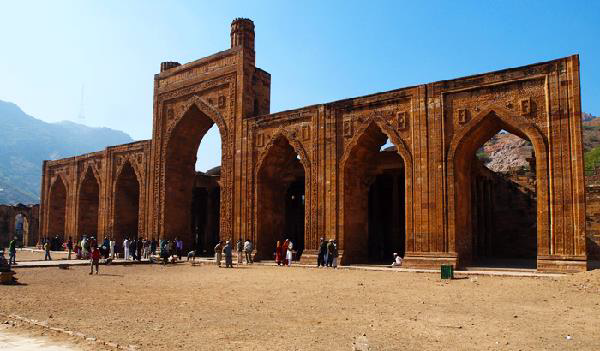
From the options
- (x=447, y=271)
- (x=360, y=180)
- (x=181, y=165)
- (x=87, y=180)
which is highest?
(x=181, y=165)

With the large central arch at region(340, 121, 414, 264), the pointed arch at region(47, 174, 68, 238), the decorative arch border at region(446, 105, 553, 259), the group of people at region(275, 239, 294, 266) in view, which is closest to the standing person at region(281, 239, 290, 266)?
the group of people at region(275, 239, 294, 266)

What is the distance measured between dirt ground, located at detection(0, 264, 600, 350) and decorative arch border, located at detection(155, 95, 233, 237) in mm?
9894

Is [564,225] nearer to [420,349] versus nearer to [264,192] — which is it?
[420,349]

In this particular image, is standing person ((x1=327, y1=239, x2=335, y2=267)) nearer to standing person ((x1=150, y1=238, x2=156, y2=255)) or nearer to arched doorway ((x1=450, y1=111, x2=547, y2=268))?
arched doorway ((x1=450, y1=111, x2=547, y2=268))

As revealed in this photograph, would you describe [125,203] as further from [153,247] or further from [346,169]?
[346,169]

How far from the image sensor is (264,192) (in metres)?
23.8

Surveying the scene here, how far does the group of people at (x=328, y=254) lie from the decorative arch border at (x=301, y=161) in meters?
1.39

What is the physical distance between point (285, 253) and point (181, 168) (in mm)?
10817

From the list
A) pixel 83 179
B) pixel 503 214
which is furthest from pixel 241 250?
pixel 83 179

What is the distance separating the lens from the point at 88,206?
118 feet

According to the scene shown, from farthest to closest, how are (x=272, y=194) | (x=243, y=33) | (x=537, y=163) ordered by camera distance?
(x=243, y=33), (x=272, y=194), (x=537, y=163)

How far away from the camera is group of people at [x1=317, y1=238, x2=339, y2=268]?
19609 millimetres

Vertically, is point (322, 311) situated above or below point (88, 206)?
below

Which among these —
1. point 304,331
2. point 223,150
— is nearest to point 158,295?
point 304,331
